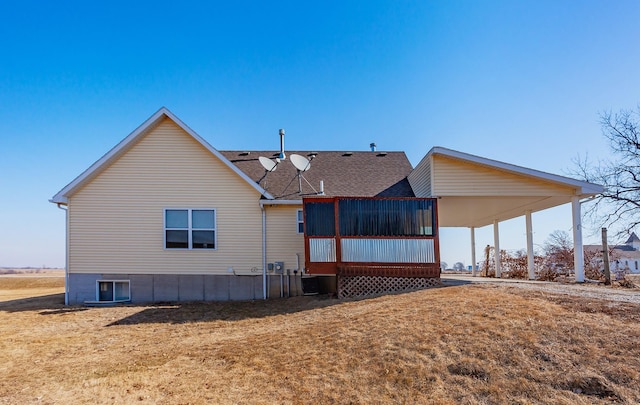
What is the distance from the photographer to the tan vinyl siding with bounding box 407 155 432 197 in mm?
12364

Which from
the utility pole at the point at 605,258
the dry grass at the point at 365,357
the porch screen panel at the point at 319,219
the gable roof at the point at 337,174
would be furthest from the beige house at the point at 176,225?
the dry grass at the point at 365,357

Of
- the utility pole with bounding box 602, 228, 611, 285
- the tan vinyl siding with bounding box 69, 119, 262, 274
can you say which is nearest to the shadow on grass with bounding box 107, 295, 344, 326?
the tan vinyl siding with bounding box 69, 119, 262, 274

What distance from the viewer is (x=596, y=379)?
452 cm

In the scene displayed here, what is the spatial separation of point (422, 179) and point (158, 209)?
927 cm

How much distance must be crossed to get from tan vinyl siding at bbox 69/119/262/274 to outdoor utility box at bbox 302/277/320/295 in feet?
5.66

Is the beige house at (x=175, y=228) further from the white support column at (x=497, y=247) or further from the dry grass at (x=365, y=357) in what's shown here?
the white support column at (x=497, y=247)

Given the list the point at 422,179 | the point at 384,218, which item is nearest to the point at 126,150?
the point at 384,218

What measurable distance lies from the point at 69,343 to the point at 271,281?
6.19 metres

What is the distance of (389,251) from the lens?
446 inches

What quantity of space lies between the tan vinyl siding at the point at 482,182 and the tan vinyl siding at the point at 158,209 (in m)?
6.39

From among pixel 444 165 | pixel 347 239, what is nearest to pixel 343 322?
pixel 347 239

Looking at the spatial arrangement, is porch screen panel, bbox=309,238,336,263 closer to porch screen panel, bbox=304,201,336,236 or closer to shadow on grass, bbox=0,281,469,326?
porch screen panel, bbox=304,201,336,236

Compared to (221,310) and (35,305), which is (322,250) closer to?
(221,310)

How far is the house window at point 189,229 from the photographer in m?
12.8
